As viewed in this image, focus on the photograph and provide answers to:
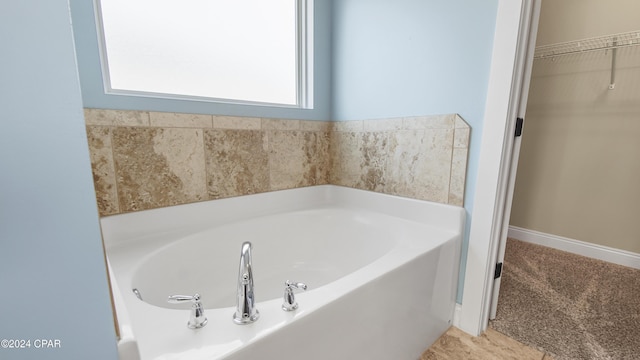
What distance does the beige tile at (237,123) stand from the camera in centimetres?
150

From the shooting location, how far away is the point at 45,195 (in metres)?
0.34

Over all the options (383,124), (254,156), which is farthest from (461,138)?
(254,156)

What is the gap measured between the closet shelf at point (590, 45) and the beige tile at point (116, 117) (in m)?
3.12

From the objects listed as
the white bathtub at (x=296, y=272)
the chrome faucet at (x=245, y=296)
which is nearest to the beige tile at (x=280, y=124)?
the white bathtub at (x=296, y=272)

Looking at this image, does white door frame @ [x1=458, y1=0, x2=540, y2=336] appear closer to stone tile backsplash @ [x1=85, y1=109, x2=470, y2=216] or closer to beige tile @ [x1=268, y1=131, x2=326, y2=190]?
stone tile backsplash @ [x1=85, y1=109, x2=470, y2=216]

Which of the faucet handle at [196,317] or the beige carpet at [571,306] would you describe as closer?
the faucet handle at [196,317]

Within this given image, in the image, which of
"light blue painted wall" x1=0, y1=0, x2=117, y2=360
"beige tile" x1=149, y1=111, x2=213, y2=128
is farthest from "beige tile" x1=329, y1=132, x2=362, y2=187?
"light blue painted wall" x1=0, y1=0, x2=117, y2=360

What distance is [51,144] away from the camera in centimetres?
34

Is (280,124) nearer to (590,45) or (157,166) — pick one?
(157,166)

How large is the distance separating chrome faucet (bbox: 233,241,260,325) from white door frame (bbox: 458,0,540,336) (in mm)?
1174

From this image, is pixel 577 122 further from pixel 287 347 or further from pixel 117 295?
pixel 117 295

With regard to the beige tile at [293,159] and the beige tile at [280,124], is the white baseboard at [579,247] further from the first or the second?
the beige tile at [280,124]

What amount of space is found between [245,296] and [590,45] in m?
3.09

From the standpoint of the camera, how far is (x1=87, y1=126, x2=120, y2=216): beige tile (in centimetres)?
117
